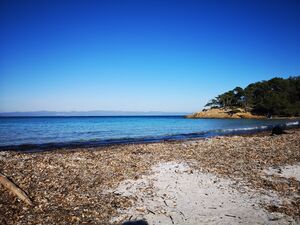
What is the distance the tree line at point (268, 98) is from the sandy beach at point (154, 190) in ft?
289

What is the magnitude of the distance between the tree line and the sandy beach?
88044 millimetres

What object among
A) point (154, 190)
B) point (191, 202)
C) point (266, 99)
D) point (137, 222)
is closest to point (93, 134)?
point (154, 190)

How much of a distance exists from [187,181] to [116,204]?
3.37 m

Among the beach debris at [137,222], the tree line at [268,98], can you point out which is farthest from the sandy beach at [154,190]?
the tree line at [268,98]

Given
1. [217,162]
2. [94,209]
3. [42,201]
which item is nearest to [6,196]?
[42,201]

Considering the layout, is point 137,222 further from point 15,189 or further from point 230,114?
point 230,114

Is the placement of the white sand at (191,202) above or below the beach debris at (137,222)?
above

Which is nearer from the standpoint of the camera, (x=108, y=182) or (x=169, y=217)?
(x=169, y=217)

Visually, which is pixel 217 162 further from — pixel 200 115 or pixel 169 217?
pixel 200 115

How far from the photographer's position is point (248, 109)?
103375 mm

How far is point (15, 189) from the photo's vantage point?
7.38 m

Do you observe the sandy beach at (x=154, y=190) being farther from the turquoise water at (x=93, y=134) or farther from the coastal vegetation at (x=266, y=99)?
the coastal vegetation at (x=266, y=99)

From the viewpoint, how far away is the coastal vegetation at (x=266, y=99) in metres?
89.3

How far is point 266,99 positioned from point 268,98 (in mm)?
835
